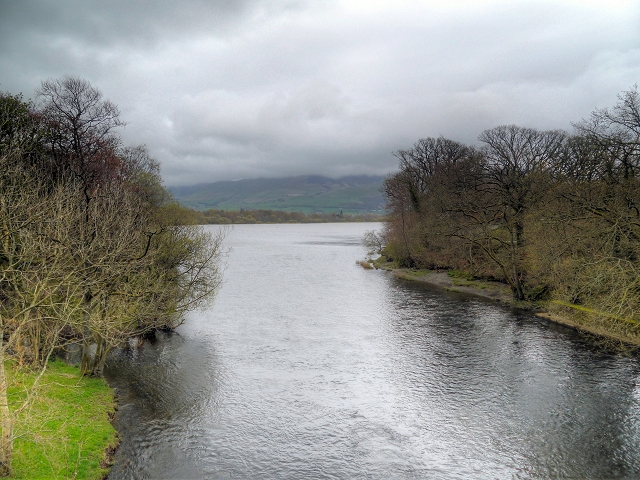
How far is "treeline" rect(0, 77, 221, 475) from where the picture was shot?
18.4 meters

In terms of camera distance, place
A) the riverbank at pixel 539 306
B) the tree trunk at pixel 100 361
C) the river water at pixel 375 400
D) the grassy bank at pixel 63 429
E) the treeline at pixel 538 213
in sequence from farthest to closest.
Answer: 1. the riverbank at pixel 539 306
2. the tree trunk at pixel 100 361
3. the treeline at pixel 538 213
4. the river water at pixel 375 400
5. the grassy bank at pixel 63 429

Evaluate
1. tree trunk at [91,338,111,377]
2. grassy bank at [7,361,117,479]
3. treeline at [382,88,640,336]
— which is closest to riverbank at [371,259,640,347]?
treeline at [382,88,640,336]

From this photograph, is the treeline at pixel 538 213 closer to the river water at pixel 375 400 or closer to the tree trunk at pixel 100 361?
the river water at pixel 375 400

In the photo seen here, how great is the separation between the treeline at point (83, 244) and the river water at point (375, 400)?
4.12 m

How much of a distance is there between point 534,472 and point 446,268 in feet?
164

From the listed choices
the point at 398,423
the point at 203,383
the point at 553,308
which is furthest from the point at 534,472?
the point at 553,308

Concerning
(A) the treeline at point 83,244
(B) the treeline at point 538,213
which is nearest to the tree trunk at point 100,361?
(A) the treeline at point 83,244

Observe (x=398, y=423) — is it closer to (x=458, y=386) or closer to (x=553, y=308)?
(x=458, y=386)

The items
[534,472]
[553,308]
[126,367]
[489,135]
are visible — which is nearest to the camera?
[534,472]

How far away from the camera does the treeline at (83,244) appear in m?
18.4

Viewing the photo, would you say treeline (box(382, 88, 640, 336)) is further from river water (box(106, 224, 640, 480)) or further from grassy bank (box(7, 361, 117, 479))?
grassy bank (box(7, 361, 117, 479))

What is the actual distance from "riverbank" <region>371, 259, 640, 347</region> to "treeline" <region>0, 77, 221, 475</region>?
78.2 feet

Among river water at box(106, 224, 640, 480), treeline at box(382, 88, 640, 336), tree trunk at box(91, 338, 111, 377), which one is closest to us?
river water at box(106, 224, 640, 480)

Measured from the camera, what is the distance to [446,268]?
65250mm
